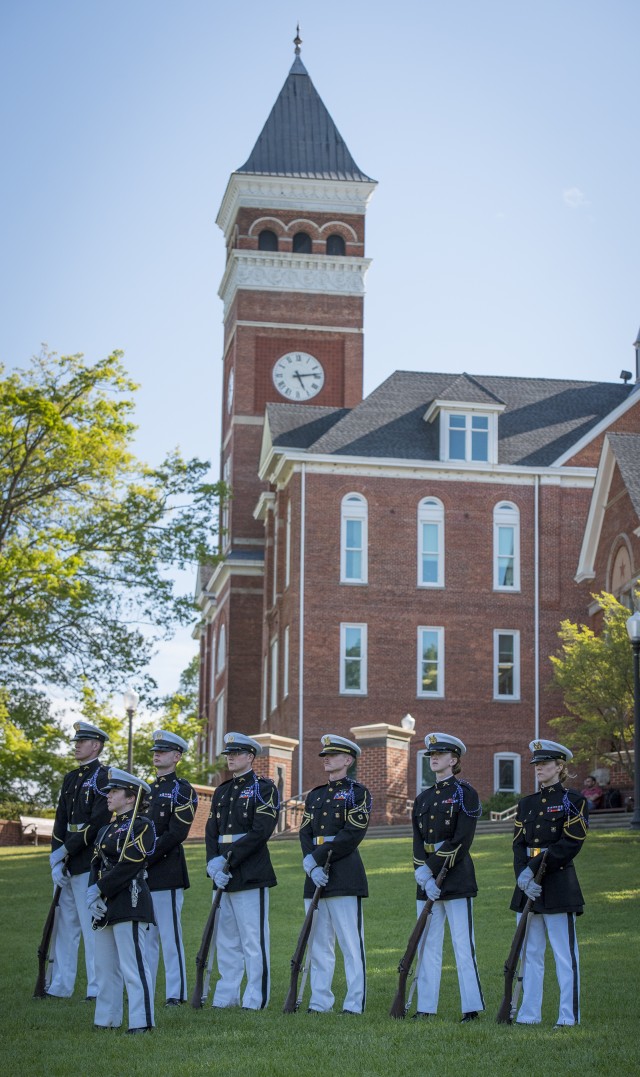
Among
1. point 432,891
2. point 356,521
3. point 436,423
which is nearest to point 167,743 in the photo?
point 432,891

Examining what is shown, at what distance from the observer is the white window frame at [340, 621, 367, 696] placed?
153 feet

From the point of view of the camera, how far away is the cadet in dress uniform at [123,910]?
12.5m

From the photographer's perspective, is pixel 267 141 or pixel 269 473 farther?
pixel 267 141

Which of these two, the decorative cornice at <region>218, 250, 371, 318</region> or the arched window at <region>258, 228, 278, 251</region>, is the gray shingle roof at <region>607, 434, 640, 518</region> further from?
the arched window at <region>258, 228, 278, 251</region>

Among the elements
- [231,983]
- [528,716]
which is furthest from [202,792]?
[231,983]

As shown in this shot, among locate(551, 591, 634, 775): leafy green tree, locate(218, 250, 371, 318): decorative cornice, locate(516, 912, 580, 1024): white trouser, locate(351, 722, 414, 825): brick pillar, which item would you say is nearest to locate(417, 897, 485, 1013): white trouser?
locate(516, 912, 580, 1024): white trouser

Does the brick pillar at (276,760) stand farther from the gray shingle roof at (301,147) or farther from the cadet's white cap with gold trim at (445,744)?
the gray shingle roof at (301,147)

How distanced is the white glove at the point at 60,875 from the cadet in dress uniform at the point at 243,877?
4.80 ft

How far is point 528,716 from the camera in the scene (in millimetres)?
A: 47250

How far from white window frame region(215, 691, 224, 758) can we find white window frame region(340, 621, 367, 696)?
1105 cm

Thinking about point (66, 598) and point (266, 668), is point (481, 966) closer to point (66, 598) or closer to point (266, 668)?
point (66, 598)

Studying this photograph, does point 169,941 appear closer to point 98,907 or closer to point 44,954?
point 44,954

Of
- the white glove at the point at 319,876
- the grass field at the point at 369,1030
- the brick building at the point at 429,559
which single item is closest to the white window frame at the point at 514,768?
the brick building at the point at 429,559

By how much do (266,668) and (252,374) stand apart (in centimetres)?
1219
